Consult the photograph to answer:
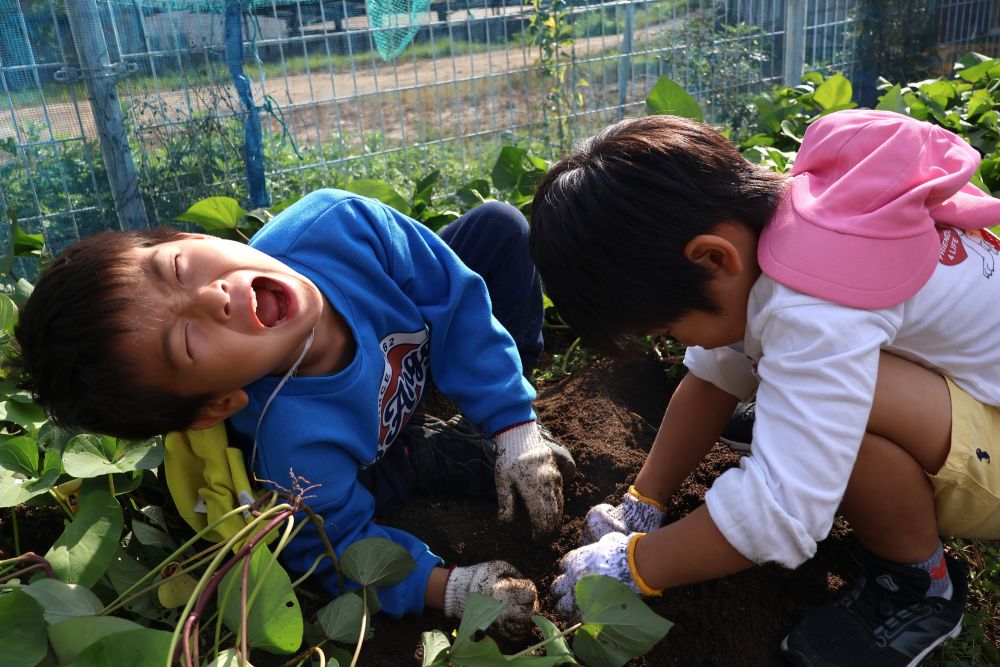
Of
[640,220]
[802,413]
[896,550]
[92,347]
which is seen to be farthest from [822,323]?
[92,347]

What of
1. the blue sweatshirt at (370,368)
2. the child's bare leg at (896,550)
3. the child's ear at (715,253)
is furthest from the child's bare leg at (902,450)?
the blue sweatshirt at (370,368)

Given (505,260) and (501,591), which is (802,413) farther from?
(505,260)

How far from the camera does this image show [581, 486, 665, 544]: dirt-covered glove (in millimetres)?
1486

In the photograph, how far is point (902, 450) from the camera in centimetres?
123

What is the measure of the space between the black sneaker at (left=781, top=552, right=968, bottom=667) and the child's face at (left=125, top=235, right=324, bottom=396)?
35.3 inches

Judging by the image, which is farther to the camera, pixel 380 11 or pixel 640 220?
pixel 380 11

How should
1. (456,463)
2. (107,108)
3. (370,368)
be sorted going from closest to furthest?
(370,368) < (456,463) < (107,108)

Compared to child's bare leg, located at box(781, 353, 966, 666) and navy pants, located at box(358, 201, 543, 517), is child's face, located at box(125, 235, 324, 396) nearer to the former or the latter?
navy pants, located at box(358, 201, 543, 517)

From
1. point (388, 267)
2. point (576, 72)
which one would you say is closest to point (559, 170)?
point (388, 267)

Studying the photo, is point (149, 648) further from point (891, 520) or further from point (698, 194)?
point (891, 520)

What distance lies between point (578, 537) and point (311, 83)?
6.26ft

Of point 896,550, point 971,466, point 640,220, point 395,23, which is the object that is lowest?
point 896,550

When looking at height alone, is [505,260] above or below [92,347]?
below

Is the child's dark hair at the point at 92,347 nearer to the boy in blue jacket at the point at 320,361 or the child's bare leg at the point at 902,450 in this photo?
the boy in blue jacket at the point at 320,361
